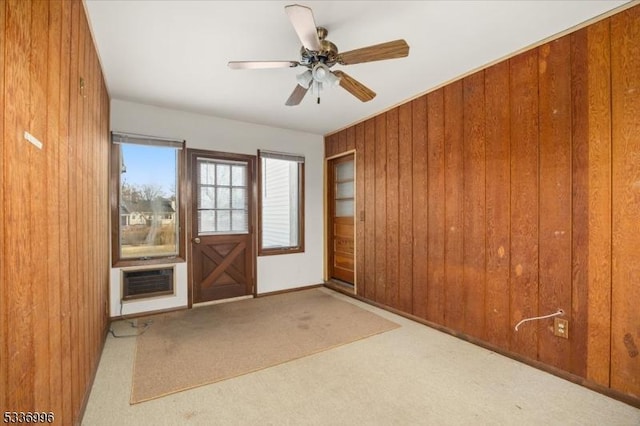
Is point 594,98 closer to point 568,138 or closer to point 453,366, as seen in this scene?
point 568,138

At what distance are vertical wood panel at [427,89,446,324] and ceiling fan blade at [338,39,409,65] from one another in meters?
1.46

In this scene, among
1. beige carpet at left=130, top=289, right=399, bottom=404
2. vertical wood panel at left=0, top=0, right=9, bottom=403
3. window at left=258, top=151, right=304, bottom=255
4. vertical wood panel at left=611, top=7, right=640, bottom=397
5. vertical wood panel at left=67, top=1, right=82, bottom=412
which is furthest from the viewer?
window at left=258, top=151, right=304, bottom=255

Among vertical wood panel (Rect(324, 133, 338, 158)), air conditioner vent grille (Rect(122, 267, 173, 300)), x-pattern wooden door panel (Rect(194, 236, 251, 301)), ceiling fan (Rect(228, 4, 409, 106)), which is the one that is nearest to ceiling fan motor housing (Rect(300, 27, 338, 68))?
ceiling fan (Rect(228, 4, 409, 106))

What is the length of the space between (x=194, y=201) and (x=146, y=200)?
1.86 ft

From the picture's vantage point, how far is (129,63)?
8.61ft

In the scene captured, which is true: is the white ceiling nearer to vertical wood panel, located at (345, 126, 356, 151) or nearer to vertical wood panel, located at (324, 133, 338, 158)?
vertical wood panel, located at (345, 126, 356, 151)

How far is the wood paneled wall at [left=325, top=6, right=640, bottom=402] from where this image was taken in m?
1.95

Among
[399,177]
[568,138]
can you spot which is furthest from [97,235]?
[568,138]

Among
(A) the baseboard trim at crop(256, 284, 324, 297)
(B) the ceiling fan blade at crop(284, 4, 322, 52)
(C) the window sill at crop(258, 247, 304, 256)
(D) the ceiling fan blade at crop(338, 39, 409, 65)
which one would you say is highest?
(B) the ceiling fan blade at crop(284, 4, 322, 52)

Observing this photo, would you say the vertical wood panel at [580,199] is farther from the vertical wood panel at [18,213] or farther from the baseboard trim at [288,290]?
the baseboard trim at [288,290]

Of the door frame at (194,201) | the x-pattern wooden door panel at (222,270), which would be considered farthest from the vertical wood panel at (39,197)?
the x-pattern wooden door panel at (222,270)

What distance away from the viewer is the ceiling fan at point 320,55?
5.65 ft

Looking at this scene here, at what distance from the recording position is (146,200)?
144 inches

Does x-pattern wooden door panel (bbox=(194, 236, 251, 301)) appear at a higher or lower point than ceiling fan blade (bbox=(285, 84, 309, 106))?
lower
